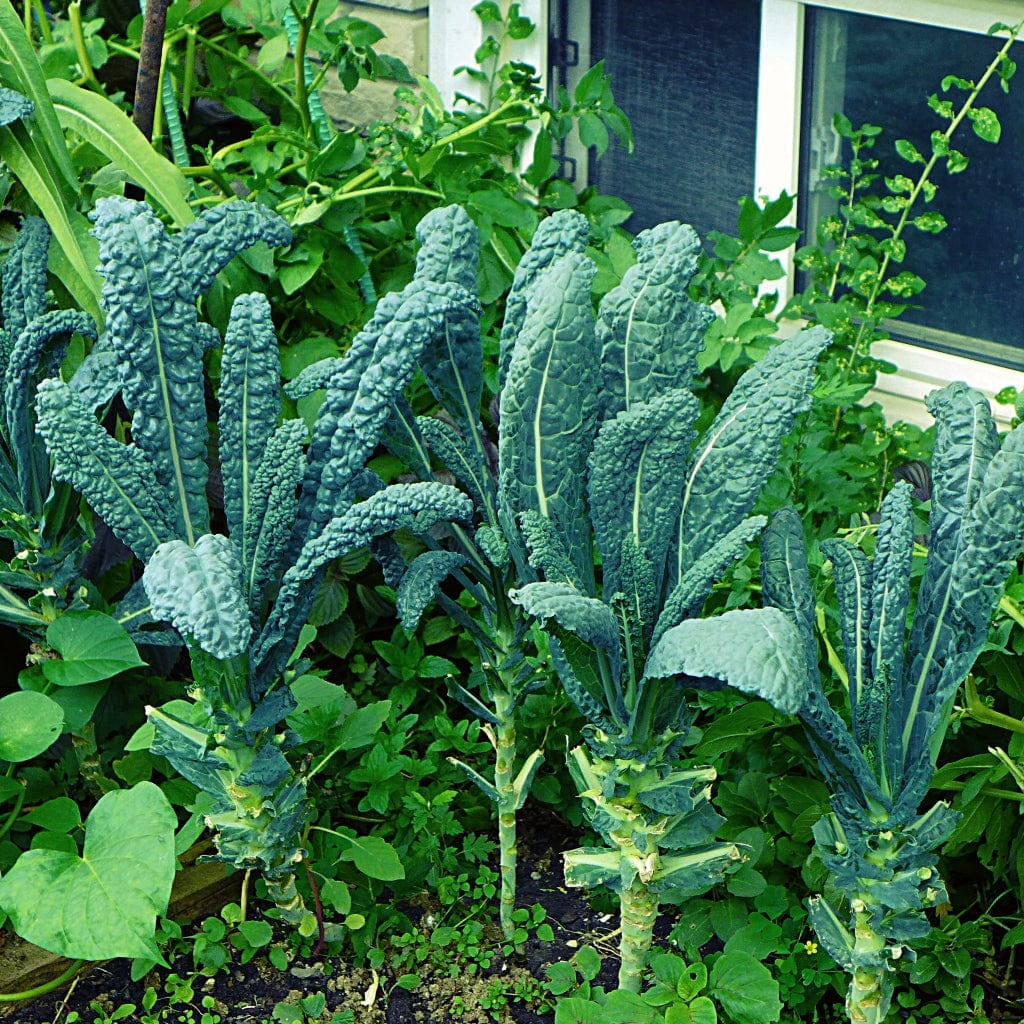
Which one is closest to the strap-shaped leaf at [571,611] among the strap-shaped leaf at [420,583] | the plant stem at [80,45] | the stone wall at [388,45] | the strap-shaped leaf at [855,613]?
the strap-shaped leaf at [420,583]

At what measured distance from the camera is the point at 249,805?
1528mm

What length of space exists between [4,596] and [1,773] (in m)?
0.31

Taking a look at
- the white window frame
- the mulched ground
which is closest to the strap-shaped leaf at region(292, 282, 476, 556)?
the mulched ground

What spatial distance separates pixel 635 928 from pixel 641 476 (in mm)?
551

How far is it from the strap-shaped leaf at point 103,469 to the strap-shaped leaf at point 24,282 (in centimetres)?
39

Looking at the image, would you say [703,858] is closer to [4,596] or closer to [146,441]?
[146,441]

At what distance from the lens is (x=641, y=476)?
1.35m

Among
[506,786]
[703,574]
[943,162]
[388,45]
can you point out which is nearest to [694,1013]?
[506,786]

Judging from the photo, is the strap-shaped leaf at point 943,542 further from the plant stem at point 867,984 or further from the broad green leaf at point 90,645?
the broad green leaf at point 90,645

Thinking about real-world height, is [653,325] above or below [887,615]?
above

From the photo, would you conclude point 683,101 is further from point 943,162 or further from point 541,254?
point 541,254

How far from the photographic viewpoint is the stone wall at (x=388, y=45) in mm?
2859

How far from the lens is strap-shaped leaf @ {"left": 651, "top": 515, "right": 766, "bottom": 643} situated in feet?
4.23

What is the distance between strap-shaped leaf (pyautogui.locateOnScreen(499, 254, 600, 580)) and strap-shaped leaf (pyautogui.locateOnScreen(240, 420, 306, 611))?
0.78ft
